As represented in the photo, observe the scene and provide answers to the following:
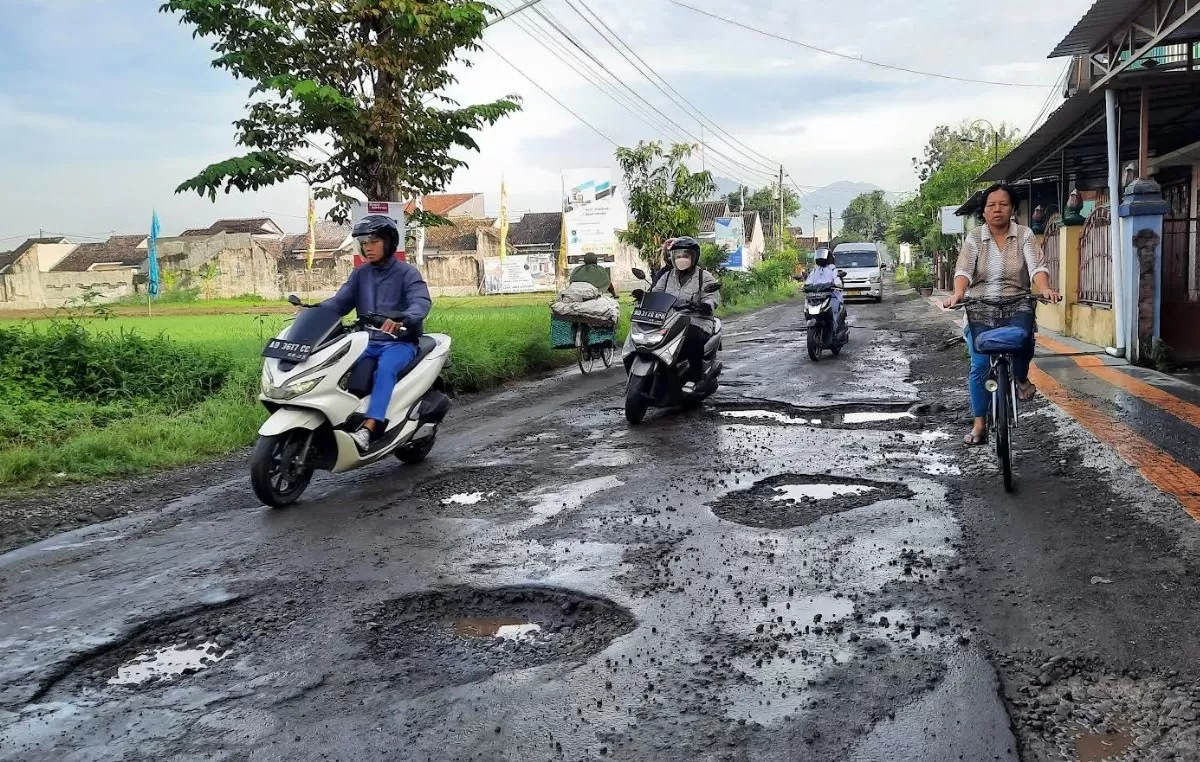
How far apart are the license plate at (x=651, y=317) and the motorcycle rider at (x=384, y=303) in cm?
239

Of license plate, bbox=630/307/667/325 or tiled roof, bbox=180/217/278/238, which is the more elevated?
tiled roof, bbox=180/217/278/238

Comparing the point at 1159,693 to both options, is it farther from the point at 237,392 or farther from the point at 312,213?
the point at 312,213

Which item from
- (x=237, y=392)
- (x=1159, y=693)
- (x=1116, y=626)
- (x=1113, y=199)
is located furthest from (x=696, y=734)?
(x=1113, y=199)

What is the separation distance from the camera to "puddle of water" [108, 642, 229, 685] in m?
3.22

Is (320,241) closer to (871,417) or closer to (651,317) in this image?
(651,317)

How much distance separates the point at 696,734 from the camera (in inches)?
102

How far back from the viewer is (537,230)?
188 feet

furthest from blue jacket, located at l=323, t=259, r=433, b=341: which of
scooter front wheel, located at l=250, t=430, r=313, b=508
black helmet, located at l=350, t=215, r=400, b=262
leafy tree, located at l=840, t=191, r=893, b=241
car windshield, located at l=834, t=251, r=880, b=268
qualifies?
leafy tree, located at l=840, t=191, r=893, b=241

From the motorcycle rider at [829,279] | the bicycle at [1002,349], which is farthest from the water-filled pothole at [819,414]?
the motorcycle rider at [829,279]

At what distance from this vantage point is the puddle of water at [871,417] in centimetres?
797

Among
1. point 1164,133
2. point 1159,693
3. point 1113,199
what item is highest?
point 1164,133

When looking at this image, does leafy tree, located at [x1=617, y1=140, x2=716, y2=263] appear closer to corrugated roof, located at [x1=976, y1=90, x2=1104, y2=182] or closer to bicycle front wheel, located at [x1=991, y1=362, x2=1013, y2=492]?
corrugated roof, located at [x1=976, y1=90, x2=1104, y2=182]

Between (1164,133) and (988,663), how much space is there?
51.1 ft

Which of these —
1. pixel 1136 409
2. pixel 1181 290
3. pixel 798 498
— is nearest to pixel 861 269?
pixel 1181 290
